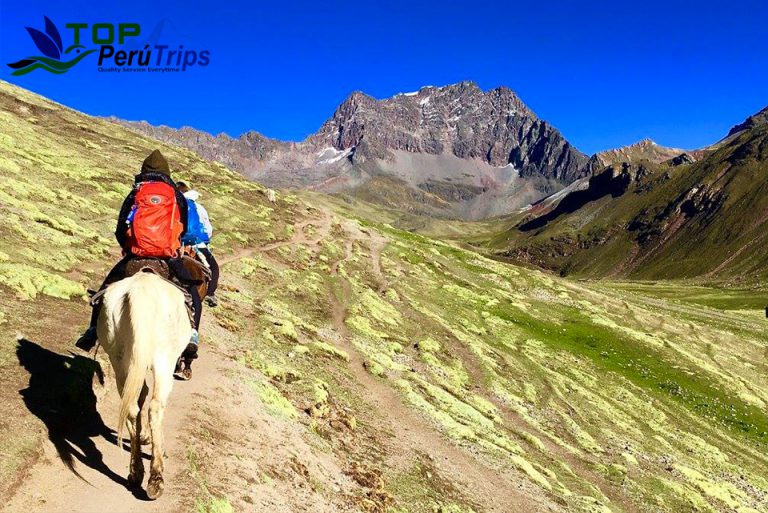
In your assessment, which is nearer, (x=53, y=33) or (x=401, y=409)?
(x=401, y=409)

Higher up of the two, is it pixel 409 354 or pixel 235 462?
pixel 235 462

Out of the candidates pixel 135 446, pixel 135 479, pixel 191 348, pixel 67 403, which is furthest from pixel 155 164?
pixel 135 479

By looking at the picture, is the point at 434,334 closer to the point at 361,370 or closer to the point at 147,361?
the point at 361,370

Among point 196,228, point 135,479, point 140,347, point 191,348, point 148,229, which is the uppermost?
point 196,228

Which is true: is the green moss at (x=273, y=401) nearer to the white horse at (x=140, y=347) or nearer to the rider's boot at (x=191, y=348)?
the rider's boot at (x=191, y=348)

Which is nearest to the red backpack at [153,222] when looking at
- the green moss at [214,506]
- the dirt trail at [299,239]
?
the green moss at [214,506]

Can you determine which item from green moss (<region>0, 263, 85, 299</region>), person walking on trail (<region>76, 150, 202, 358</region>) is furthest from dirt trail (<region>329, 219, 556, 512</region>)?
green moss (<region>0, 263, 85, 299</region>)

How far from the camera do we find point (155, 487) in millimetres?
11438

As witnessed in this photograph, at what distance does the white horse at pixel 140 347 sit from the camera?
10938 mm

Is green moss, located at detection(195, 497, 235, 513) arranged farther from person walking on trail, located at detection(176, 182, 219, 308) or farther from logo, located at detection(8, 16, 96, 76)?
logo, located at detection(8, 16, 96, 76)

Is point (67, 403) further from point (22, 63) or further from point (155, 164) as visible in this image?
point (22, 63)

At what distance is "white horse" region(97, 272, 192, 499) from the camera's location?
35.9 feet

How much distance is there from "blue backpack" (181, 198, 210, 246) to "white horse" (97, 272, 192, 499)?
502cm

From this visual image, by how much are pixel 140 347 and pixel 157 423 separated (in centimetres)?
183
